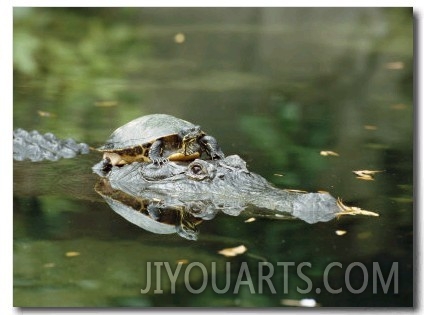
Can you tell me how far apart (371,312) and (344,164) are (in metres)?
0.84

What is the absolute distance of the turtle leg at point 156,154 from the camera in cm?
498

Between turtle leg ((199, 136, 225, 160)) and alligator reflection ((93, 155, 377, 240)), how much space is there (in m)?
0.06

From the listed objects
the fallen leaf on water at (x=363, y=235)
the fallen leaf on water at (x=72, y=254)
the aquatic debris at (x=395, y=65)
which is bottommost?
the fallen leaf on water at (x=72, y=254)

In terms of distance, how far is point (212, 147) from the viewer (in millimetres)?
4973

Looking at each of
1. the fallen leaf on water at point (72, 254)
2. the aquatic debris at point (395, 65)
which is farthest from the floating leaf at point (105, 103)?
the aquatic debris at point (395, 65)

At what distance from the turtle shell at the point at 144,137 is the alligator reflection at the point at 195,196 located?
0.07 metres

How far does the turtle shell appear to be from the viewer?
4957mm

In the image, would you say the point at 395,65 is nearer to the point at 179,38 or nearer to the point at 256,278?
the point at 179,38

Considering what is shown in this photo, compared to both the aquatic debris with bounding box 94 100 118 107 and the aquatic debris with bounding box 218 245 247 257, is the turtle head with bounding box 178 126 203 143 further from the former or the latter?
the aquatic debris with bounding box 218 245 247 257

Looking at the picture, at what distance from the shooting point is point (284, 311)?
14.7ft

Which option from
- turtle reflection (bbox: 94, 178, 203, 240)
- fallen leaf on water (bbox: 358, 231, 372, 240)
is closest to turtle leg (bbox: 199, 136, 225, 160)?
turtle reflection (bbox: 94, 178, 203, 240)

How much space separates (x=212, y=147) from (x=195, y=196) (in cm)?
29

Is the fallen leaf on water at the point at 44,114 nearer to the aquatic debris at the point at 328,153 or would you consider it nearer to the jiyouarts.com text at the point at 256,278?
the jiyouarts.com text at the point at 256,278
